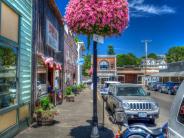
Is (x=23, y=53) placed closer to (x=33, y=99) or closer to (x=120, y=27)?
(x=33, y=99)

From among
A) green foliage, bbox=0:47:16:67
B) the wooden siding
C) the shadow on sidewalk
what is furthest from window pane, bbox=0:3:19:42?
the shadow on sidewalk

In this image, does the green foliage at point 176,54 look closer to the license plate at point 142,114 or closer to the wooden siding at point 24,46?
the license plate at point 142,114

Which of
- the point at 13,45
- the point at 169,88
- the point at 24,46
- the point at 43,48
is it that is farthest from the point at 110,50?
the point at 13,45

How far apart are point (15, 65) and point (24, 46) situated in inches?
47.9

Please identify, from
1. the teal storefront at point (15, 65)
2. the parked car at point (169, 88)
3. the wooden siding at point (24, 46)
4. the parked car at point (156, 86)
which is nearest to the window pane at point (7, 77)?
the teal storefront at point (15, 65)

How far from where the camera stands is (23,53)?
1059cm

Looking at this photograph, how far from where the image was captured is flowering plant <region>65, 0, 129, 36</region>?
797cm

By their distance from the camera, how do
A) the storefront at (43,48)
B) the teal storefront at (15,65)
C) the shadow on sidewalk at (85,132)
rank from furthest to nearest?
the storefront at (43,48) → the shadow on sidewalk at (85,132) → the teal storefront at (15,65)

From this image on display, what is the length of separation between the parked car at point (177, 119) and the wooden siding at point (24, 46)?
661cm

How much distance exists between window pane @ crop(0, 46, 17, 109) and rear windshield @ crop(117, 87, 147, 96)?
271 inches

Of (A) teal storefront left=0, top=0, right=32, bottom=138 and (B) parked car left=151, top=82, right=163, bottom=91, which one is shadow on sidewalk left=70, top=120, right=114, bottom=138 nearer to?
(A) teal storefront left=0, top=0, right=32, bottom=138

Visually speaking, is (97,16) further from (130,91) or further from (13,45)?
(130,91)

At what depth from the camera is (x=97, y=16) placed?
7.96 metres

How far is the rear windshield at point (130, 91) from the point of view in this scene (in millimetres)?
15141
